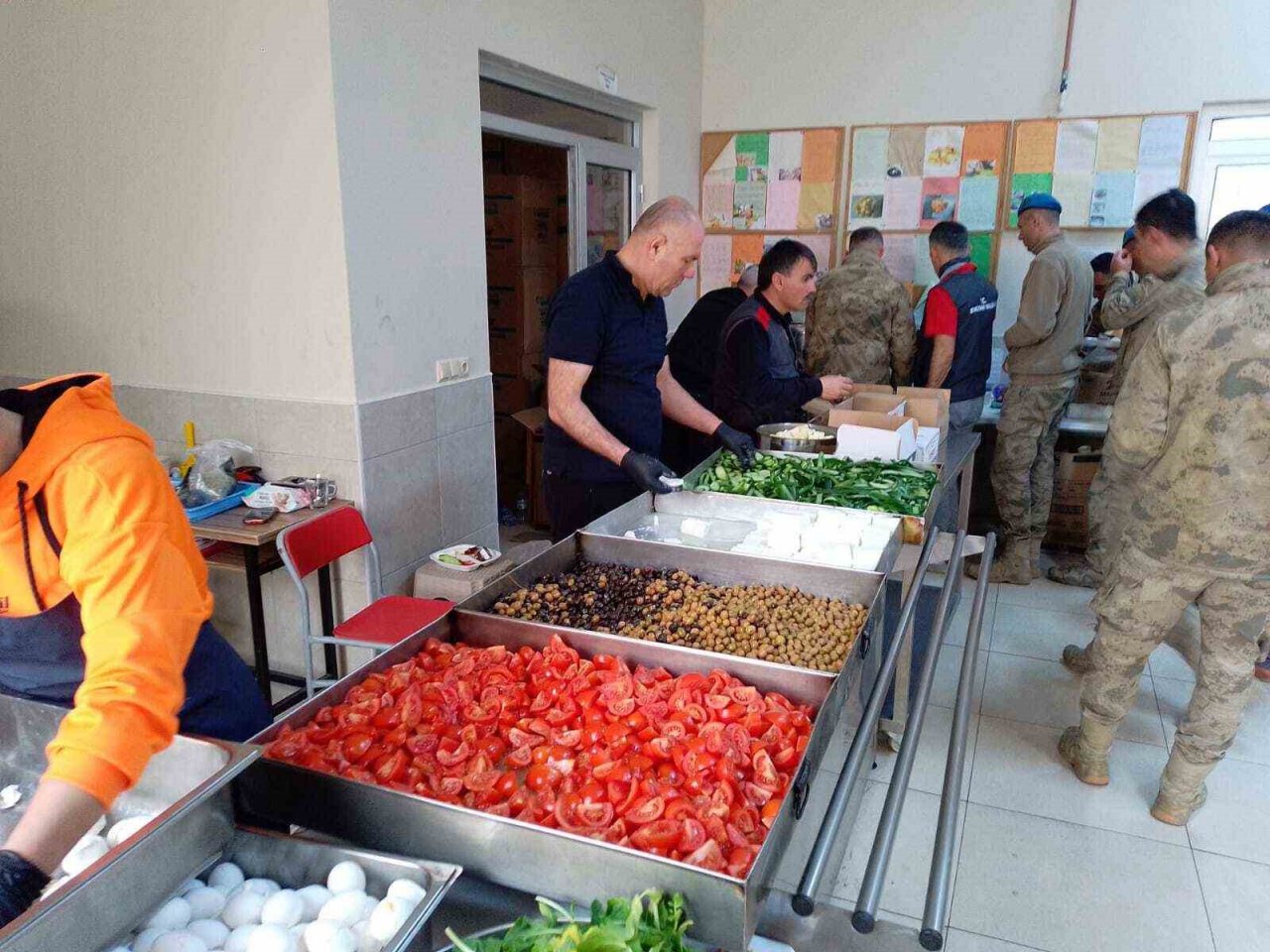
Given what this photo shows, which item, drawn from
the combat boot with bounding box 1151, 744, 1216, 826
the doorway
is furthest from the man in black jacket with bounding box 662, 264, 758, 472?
the combat boot with bounding box 1151, 744, 1216, 826

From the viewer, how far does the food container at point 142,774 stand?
1.05m

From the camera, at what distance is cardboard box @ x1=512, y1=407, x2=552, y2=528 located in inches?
183

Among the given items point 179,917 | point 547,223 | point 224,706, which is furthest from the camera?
point 547,223

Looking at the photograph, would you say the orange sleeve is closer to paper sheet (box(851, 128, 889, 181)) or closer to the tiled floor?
the tiled floor

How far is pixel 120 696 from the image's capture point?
0.98 m

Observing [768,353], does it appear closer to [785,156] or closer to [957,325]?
[957,325]

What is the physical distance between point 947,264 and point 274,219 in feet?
10.6

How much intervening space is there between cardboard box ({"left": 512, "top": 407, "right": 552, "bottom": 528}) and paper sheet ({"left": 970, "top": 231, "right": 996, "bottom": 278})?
2661mm

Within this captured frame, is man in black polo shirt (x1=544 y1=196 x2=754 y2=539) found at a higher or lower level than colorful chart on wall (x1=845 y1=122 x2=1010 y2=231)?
lower

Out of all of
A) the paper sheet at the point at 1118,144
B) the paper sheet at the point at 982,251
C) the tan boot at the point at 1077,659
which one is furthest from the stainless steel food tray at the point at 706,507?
the paper sheet at the point at 1118,144

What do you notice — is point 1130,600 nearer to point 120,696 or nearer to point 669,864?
point 669,864

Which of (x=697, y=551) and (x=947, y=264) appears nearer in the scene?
(x=697, y=551)

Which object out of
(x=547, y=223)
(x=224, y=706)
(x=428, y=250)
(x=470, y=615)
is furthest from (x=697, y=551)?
(x=547, y=223)

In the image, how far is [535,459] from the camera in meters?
4.86
